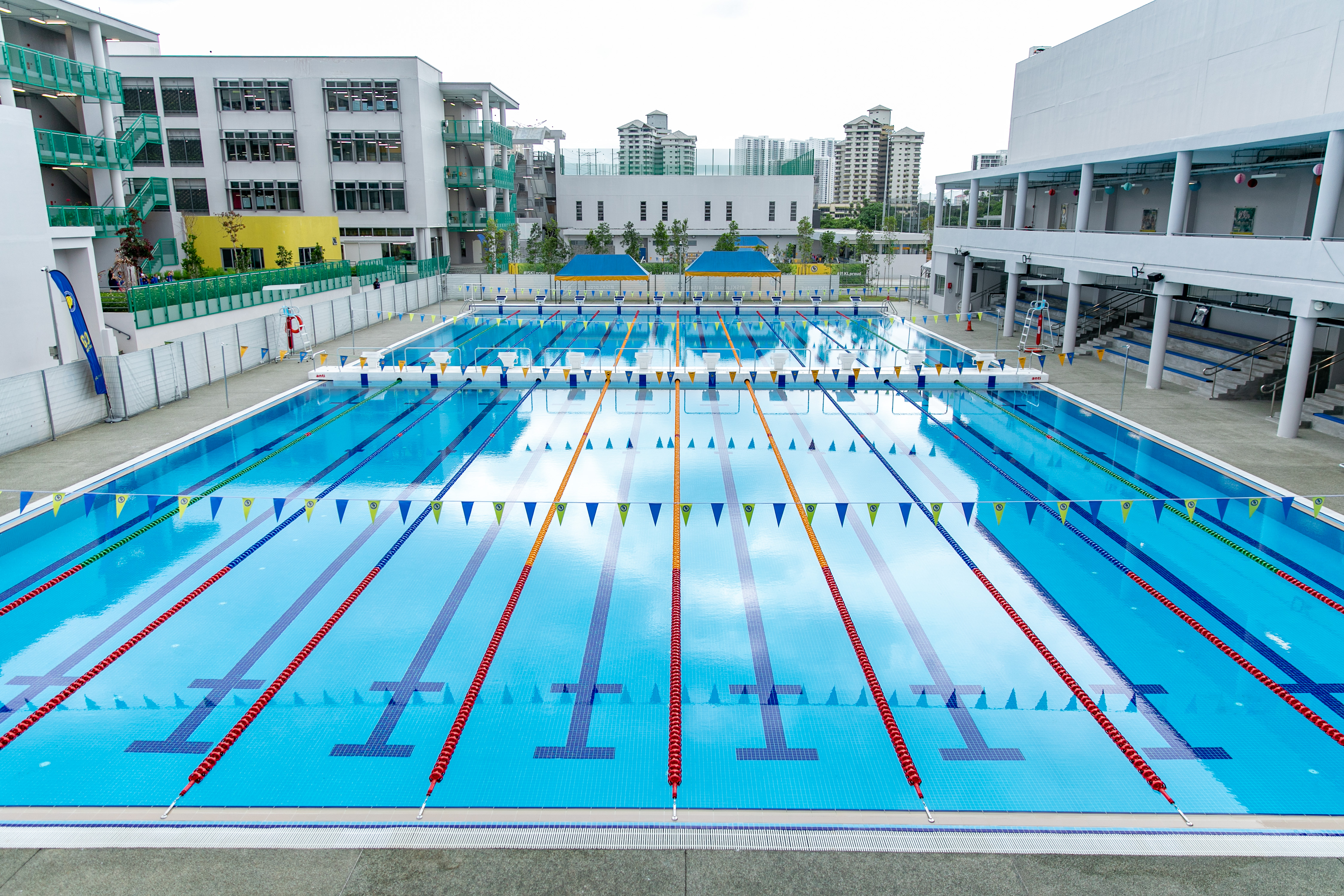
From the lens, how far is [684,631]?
7816 millimetres

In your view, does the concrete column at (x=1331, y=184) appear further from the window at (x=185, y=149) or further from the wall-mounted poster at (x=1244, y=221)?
the window at (x=185, y=149)

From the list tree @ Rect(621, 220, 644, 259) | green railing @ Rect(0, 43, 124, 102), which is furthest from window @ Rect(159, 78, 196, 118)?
tree @ Rect(621, 220, 644, 259)

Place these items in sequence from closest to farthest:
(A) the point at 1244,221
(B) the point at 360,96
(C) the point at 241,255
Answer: (A) the point at 1244,221, (C) the point at 241,255, (B) the point at 360,96

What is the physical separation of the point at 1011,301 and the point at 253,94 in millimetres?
32737

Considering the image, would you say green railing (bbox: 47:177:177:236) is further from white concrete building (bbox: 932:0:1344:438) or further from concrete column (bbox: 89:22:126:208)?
white concrete building (bbox: 932:0:1344:438)

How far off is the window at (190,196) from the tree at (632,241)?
21.9 meters

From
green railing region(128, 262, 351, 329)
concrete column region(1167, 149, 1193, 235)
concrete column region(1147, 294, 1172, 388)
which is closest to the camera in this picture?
concrete column region(1167, 149, 1193, 235)

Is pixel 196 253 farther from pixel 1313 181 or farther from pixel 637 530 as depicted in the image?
pixel 1313 181

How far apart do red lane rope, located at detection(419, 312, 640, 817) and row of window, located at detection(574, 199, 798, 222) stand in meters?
41.3

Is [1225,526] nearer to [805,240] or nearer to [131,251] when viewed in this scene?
[131,251]

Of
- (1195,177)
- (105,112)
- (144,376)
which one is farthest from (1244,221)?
(105,112)

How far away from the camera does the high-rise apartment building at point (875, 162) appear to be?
162625 millimetres

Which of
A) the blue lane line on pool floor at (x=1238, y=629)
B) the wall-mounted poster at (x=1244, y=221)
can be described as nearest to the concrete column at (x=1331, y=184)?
the wall-mounted poster at (x=1244, y=221)

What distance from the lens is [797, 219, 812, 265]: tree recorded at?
165 feet
